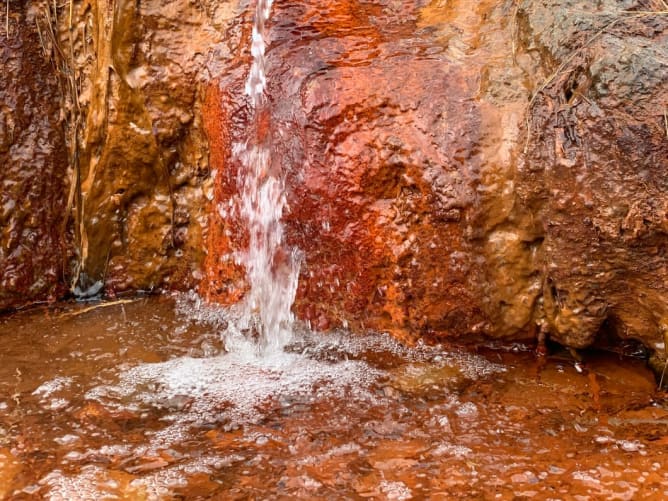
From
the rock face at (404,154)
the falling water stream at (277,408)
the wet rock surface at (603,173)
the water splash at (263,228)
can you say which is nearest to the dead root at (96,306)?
the falling water stream at (277,408)

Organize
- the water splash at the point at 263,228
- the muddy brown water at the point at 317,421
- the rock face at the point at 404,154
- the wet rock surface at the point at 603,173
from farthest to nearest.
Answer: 1. the water splash at the point at 263,228
2. the rock face at the point at 404,154
3. the wet rock surface at the point at 603,173
4. the muddy brown water at the point at 317,421

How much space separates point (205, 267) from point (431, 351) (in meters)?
1.38

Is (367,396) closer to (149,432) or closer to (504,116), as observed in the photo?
(149,432)

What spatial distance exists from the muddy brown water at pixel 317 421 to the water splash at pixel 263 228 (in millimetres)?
174

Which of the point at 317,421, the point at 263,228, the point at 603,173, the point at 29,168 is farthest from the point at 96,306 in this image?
the point at 603,173

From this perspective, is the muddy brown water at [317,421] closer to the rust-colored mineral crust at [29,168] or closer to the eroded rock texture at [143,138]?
the rust-colored mineral crust at [29,168]

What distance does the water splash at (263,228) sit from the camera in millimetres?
3420

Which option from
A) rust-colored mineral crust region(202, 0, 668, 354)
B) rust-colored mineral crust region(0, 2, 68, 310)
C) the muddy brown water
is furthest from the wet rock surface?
rust-colored mineral crust region(0, 2, 68, 310)

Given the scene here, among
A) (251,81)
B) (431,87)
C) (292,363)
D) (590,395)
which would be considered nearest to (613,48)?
(431,87)

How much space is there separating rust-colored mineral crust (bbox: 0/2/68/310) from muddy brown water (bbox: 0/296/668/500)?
0.46 meters

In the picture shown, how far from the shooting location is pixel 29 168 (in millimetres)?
3842

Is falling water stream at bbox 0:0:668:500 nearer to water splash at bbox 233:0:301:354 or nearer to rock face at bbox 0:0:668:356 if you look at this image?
water splash at bbox 233:0:301:354

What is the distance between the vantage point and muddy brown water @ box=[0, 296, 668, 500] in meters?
2.29

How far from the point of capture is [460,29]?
135 inches
